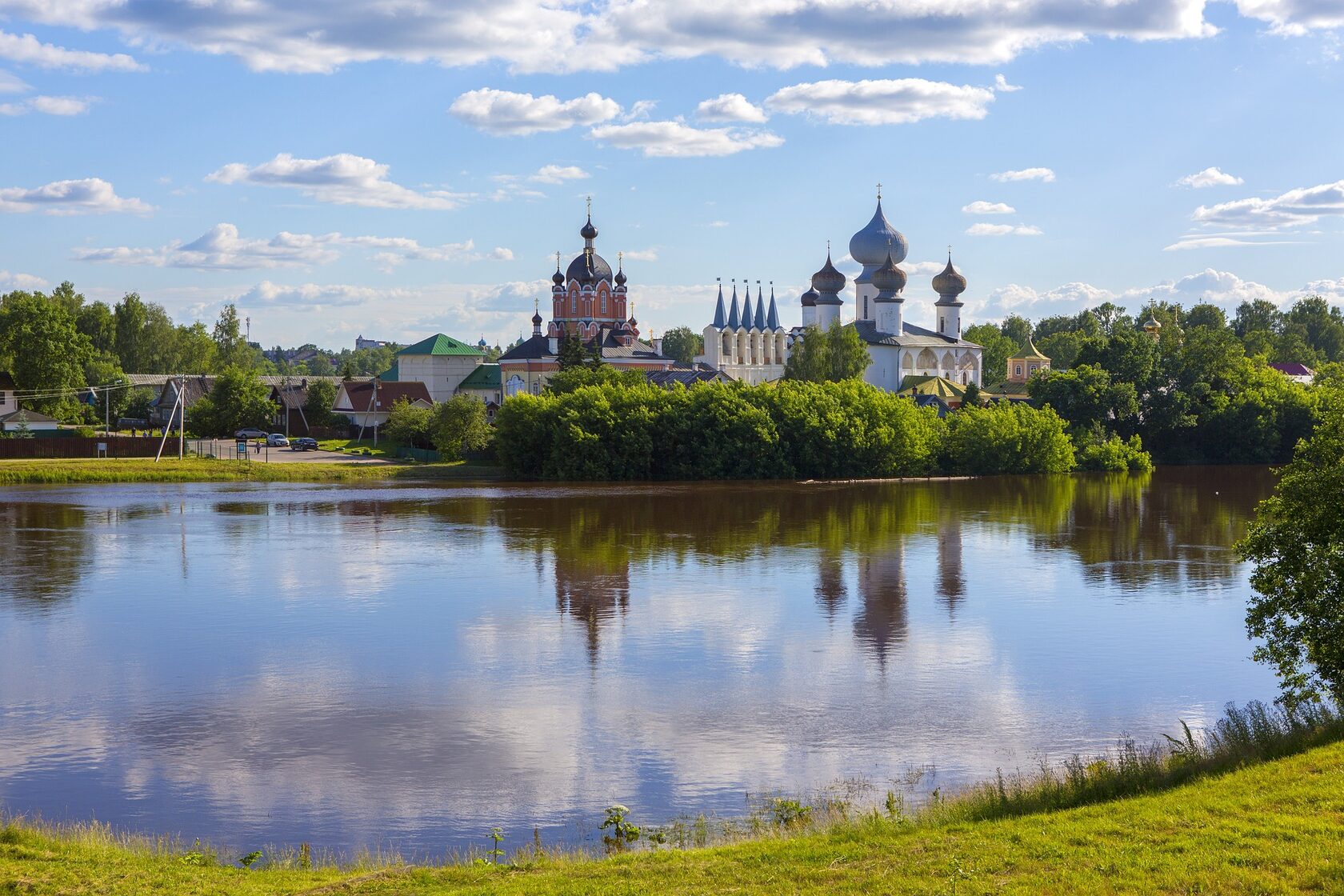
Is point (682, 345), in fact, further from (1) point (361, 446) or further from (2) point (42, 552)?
(2) point (42, 552)

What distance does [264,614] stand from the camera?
25.0 meters

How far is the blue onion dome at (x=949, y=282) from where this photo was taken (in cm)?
9538

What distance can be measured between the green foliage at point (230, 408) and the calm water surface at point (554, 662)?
109ft

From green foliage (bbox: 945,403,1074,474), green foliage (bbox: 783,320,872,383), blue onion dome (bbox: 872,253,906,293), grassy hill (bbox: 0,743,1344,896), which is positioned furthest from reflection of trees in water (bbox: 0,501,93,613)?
blue onion dome (bbox: 872,253,906,293)

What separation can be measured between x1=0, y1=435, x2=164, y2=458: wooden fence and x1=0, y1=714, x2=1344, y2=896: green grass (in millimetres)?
50875

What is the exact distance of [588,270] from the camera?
285ft

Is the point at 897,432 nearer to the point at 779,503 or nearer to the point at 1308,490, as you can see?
the point at 779,503

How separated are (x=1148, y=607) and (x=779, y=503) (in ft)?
70.4

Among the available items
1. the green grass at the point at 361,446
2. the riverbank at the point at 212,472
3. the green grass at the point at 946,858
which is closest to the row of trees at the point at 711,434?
the riverbank at the point at 212,472

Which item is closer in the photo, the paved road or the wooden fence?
the wooden fence

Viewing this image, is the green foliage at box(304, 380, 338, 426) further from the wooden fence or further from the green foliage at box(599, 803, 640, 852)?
the green foliage at box(599, 803, 640, 852)

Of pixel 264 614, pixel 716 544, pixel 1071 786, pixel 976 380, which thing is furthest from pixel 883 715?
pixel 976 380

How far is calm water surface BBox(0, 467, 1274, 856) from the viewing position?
1469cm

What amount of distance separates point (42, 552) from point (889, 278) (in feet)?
209
